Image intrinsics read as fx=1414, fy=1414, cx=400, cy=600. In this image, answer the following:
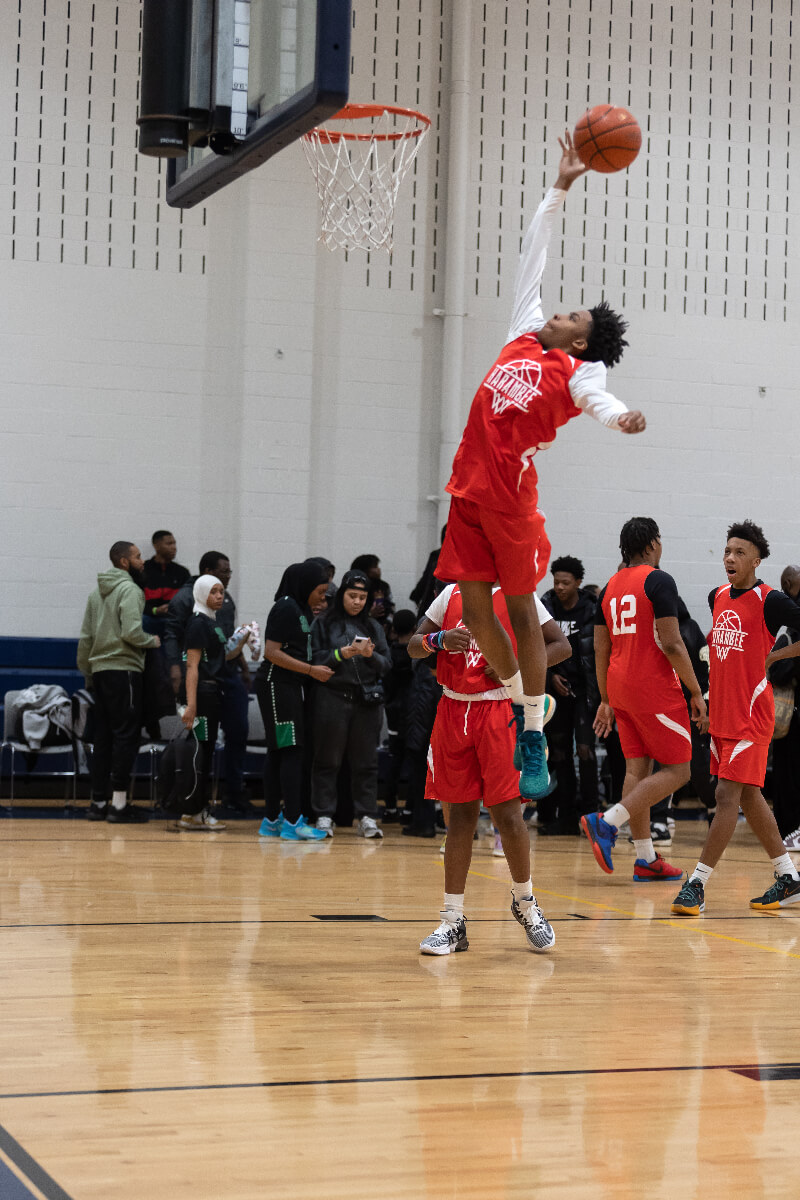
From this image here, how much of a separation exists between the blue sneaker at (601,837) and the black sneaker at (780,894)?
80 centimetres

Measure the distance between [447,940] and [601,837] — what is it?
209 cm

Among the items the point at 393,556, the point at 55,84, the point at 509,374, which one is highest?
the point at 55,84

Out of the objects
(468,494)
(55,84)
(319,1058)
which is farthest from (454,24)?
(319,1058)

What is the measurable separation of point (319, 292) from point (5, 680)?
4.29 m

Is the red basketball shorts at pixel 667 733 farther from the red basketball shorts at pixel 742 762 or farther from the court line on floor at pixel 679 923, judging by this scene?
the red basketball shorts at pixel 742 762

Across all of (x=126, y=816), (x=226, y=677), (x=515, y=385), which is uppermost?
(x=515, y=385)

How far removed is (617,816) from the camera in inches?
292

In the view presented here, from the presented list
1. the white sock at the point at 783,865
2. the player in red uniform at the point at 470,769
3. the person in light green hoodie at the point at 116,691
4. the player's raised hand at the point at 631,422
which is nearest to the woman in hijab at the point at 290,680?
the person in light green hoodie at the point at 116,691

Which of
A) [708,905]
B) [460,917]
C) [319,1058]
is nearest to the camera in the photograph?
[319,1058]

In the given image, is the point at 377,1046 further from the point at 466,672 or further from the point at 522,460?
the point at 522,460

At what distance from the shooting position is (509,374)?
4.73 metres

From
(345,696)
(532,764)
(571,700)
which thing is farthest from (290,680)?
(532,764)

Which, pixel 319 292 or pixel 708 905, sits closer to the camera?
pixel 708 905

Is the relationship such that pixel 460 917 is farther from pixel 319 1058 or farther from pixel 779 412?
pixel 779 412
